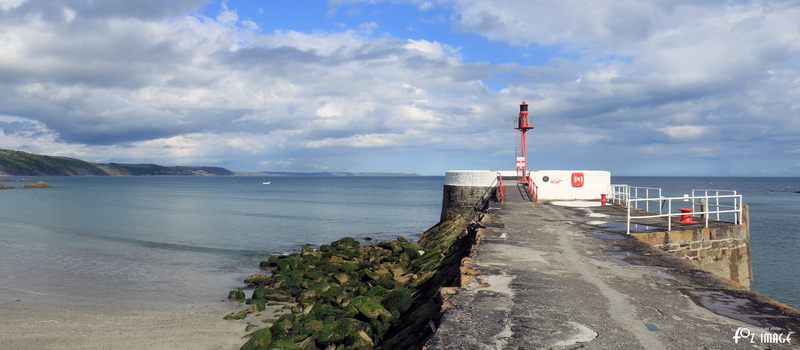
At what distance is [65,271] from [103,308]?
6.98m

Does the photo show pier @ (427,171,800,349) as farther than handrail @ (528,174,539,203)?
No

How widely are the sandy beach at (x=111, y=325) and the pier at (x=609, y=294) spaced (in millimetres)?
6553

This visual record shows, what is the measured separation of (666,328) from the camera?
5539 millimetres

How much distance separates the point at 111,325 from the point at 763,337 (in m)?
13.4

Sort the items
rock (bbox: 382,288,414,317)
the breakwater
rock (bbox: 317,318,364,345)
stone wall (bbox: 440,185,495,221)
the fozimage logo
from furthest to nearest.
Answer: stone wall (bbox: 440,185,495,221) → rock (bbox: 382,288,414,317) → rock (bbox: 317,318,364,345) → the breakwater → the fozimage logo

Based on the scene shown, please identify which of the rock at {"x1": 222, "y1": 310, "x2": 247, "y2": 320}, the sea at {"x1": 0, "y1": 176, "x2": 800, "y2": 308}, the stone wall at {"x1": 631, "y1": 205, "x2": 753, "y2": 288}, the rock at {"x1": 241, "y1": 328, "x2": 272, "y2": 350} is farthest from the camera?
the sea at {"x1": 0, "y1": 176, "x2": 800, "y2": 308}

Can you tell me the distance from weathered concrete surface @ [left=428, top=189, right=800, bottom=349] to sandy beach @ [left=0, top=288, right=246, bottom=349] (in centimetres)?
655

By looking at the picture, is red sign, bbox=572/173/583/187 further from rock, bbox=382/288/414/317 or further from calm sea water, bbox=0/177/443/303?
rock, bbox=382/288/414/317

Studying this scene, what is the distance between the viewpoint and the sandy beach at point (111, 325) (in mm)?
11172

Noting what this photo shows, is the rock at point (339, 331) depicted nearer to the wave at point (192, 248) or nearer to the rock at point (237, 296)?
the rock at point (237, 296)

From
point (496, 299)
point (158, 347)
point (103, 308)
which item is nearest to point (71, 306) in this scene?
point (103, 308)

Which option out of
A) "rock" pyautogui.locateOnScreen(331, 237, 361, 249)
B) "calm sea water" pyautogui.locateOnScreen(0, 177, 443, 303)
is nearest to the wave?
"calm sea water" pyautogui.locateOnScreen(0, 177, 443, 303)

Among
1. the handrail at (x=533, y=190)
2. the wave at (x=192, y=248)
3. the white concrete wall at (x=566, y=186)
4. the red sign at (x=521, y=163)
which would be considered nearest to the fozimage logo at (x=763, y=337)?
the handrail at (x=533, y=190)

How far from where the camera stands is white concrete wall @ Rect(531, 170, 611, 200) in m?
24.7
